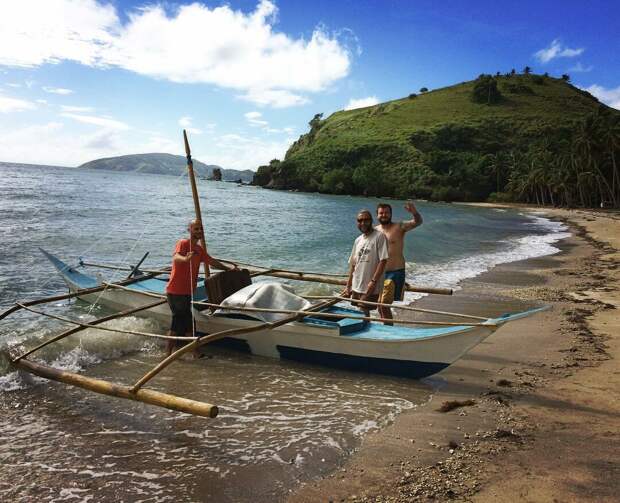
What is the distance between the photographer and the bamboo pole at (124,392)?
4993 mm

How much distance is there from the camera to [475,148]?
108625 mm

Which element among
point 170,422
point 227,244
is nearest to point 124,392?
point 170,422

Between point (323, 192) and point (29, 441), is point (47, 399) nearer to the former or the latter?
point (29, 441)

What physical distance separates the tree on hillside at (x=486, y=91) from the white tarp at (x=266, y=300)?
134 metres

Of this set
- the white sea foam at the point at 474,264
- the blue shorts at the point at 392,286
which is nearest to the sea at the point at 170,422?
the blue shorts at the point at 392,286

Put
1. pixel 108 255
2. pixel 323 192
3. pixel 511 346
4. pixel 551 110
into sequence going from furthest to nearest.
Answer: pixel 551 110 < pixel 323 192 < pixel 108 255 < pixel 511 346

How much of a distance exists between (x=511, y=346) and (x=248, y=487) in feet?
19.5

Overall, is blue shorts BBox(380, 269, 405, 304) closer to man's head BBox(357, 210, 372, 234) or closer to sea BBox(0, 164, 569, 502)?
man's head BBox(357, 210, 372, 234)

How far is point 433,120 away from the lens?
124562 mm

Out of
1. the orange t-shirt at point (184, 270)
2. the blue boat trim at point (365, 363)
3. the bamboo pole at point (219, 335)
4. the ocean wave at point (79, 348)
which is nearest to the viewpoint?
the bamboo pole at point (219, 335)

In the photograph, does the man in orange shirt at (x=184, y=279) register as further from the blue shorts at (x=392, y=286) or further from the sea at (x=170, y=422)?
the blue shorts at (x=392, y=286)

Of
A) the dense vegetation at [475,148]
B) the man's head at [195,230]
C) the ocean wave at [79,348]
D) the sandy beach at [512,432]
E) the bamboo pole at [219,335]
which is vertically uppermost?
the dense vegetation at [475,148]

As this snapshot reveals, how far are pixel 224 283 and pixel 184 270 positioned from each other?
92 cm

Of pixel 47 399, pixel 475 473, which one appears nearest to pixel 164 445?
pixel 47 399
